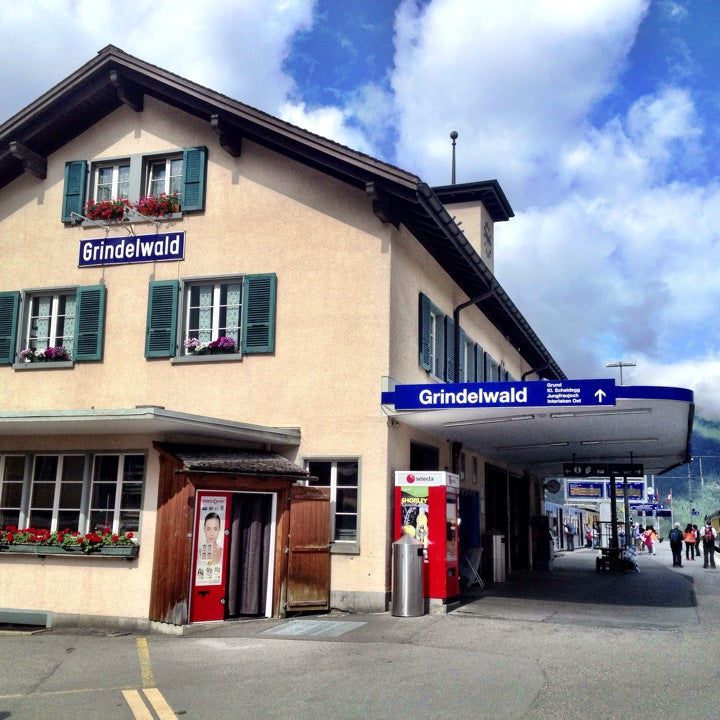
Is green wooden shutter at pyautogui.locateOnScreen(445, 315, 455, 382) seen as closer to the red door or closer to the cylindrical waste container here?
the cylindrical waste container

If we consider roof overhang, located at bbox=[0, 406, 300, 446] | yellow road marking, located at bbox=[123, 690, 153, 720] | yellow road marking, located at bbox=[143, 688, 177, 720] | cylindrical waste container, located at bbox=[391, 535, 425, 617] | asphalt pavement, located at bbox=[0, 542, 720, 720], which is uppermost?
roof overhang, located at bbox=[0, 406, 300, 446]

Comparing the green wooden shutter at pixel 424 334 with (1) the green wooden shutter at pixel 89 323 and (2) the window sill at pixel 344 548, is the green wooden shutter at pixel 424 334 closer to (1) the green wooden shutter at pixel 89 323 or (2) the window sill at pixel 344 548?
(2) the window sill at pixel 344 548

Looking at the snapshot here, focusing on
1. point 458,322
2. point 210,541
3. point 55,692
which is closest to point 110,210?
point 210,541

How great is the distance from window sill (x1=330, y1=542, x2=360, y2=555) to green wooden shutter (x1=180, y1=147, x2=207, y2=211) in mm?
6465

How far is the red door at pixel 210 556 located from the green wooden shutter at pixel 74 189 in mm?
6970

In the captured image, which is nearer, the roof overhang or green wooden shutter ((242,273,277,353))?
the roof overhang

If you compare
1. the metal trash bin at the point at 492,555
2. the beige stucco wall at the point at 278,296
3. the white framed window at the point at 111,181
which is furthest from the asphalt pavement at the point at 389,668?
the white framed window at the point at 111,181

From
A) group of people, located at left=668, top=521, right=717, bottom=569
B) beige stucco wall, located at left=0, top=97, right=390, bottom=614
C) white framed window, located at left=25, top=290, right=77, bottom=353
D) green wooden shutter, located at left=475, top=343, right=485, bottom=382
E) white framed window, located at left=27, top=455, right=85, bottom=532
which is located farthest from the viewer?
group of people, located at left=668, top=521, right=717, bottom=569

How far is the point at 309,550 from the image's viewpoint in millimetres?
12797

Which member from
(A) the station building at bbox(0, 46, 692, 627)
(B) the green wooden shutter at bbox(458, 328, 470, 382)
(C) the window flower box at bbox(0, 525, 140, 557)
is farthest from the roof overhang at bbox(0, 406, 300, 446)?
(B) the green wooden shutter at bbox(458, 328, 470, 382)

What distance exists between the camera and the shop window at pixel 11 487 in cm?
1373

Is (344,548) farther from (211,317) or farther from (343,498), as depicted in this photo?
(211,317)

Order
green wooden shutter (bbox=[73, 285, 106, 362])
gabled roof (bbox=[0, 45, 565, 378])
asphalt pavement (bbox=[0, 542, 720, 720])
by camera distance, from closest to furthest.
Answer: asphalt pavement (bbox=[0, 542, 720, 720]) → gabled roof (bbox=[0, 45, 565, 378]) → green wooden shutter (bbox=[73, 285, 106, 362])

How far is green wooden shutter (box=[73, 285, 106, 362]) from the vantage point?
50.7 ft
